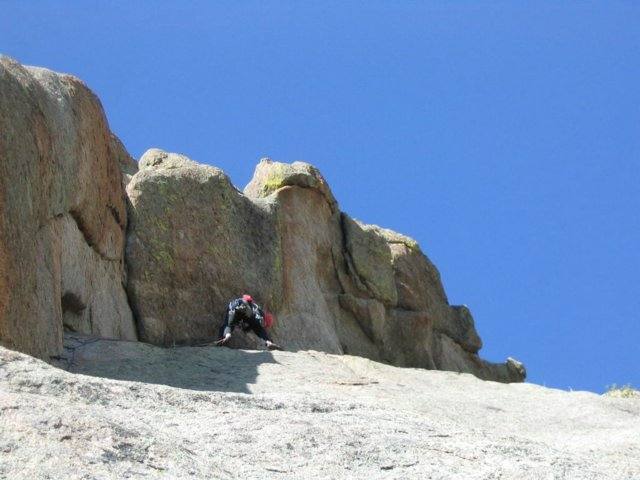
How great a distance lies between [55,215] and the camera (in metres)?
21.1

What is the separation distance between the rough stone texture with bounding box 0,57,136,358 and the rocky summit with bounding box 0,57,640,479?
0.05 m

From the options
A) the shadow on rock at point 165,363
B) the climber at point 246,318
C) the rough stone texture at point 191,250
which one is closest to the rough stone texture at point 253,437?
the shadow on rock at point 165,363

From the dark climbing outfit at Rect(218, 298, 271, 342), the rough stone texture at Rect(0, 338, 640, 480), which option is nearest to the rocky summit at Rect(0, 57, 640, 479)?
the rough stone texture at Rect(0, 338, 640, 480)

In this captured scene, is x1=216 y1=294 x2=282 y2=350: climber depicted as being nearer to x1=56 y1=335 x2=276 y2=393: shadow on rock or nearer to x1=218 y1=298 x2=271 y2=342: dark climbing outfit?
x1=218 y1=298 x2=271 y2=342: dark climbing outfit

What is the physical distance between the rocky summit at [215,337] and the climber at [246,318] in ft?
1.19

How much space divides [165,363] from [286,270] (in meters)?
8.31

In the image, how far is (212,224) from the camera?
90.7 ft

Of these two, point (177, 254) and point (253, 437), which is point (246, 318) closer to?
point (177, 254)

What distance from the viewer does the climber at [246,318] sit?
2545 centimetres

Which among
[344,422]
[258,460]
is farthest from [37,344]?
[258,460]

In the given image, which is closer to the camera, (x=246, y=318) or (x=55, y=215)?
(x=55, y=215)

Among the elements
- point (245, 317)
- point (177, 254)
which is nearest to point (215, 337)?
point (245, 317)

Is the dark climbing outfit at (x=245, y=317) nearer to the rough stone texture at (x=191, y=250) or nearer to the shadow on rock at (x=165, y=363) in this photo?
the rough stone texture at (x=191, y=250)

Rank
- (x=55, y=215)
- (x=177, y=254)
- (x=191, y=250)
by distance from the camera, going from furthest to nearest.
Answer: (x=191, y=250) < (x=177, y=254) < (x=55, y=215)
